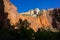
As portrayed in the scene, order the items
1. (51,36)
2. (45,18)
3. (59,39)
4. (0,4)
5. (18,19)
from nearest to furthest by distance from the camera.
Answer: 1. (59,39)
2. (51,36)
3. (0,4)
4. (18,19)
5. (45,18)

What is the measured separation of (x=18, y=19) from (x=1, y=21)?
10945 millimetres

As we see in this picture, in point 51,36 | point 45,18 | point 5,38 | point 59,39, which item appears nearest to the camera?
point 5,38

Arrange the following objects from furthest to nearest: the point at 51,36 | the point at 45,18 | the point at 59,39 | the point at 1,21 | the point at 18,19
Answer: the point at 45,18 → the point at 18,19 → the point at 1,21 → the point at 51,36 → the point at 59,39

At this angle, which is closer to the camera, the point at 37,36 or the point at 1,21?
the point at 37,36

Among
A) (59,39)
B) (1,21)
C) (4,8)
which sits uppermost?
(4,8)

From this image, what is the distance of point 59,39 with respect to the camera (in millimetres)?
33125

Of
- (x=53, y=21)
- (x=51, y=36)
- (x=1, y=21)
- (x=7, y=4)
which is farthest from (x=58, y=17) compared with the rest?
(x=51, y=36)

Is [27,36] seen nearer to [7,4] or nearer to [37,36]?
[37,36]

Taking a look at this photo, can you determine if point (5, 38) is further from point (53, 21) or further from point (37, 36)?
point (53, 21)

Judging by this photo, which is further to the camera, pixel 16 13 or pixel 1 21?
pixel 16 13

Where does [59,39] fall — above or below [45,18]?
below

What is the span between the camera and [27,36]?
32.9 meters

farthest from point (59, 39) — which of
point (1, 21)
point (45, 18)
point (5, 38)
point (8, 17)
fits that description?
point (45, 18)

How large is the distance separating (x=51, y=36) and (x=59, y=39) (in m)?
3.58
